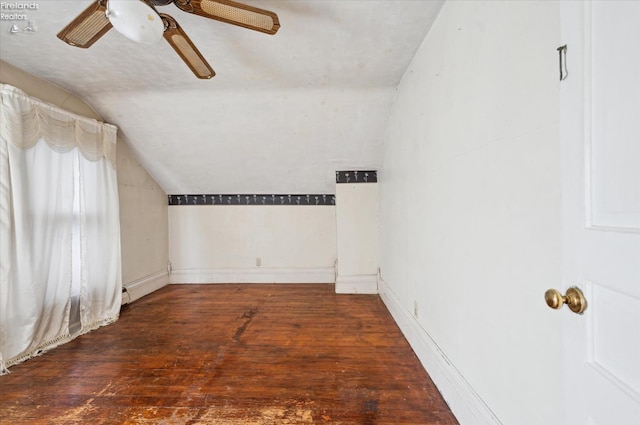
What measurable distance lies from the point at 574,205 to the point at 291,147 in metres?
2.88

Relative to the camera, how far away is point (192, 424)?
139 centimetres

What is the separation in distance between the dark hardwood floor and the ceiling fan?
1958 millimetres

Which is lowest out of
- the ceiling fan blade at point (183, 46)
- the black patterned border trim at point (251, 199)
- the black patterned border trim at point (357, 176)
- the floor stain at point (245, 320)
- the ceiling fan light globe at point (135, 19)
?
the floor stain at point (245, 320)

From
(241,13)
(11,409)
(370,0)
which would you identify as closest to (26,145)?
(11,409)

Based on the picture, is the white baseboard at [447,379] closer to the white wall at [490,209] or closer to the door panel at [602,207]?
the white wall at [490,209]

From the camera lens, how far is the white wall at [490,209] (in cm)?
85

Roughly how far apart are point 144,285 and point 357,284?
9.37ft

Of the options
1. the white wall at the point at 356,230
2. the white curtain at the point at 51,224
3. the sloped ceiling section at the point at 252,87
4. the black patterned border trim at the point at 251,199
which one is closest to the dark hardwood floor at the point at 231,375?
the white curtain at the point at 51,224

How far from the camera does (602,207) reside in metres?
0.57

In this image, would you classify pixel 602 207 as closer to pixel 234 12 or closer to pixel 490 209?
pixel 490 209

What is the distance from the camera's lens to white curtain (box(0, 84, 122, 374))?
1.93 meters

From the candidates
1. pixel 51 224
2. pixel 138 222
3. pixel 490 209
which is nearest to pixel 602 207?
pixel 490 209

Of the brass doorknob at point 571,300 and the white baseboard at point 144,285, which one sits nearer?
the brass doorknob at point 571,300

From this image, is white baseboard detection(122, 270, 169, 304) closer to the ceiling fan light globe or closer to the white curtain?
the white curtain
